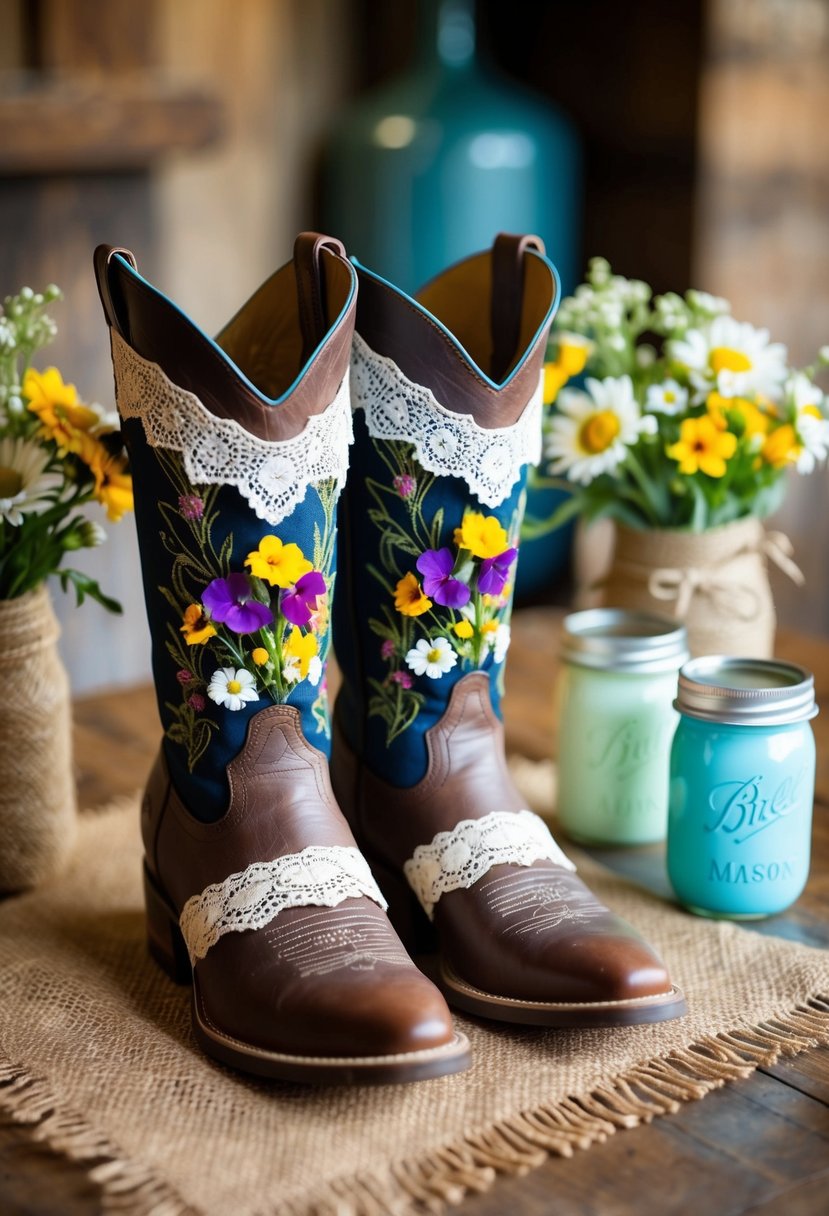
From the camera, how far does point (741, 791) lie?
904 millimetres

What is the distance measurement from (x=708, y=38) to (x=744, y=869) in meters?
1.51

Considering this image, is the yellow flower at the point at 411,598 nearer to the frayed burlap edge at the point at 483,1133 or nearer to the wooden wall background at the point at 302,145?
the frayed burlap edge at the point at 483,1133

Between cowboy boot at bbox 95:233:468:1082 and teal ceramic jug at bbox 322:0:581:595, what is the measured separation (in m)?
1.37

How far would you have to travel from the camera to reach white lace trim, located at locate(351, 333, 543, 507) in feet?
2.81

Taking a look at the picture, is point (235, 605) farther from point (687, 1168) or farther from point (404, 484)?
point (687, 1168)

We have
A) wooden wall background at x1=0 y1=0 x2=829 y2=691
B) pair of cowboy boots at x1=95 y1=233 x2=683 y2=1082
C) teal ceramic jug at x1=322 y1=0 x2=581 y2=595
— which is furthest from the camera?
teal ceramic jug at x1=322 y1=0 x2=581 y2=595

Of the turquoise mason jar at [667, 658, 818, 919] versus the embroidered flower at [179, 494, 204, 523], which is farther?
the turquoise mason jar at [667, 658, 818, 919]

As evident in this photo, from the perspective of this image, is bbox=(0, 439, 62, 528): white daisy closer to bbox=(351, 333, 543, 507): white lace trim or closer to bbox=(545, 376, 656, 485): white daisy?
bbox=(351, 333, 543, 507): white lace trim

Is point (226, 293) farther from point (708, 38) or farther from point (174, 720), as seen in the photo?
point (174, 720)

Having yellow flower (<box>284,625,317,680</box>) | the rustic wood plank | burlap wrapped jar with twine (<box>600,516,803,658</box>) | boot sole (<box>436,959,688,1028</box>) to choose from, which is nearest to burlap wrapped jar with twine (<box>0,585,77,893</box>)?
yellow flower (<box>284,625,317,680</box>)

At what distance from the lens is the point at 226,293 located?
238 centimetres

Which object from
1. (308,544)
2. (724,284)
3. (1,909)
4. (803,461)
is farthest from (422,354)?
(724,284)

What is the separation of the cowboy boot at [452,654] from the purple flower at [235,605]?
11 cm

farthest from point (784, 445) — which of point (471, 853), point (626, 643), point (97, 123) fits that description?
point (97, 123)
